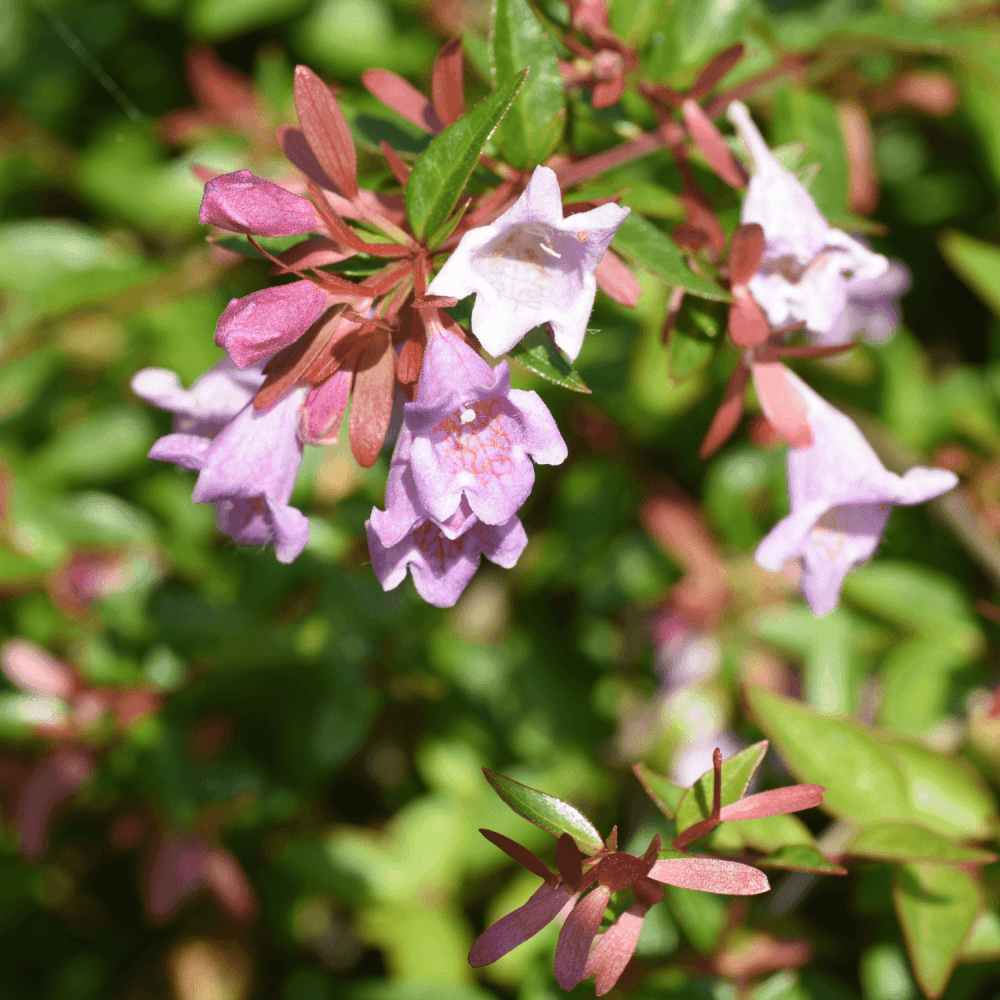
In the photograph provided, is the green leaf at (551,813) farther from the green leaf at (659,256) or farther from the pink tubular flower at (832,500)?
the green leaf at (659,256)

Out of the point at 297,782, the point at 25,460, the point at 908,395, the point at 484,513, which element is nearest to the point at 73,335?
the point at 25,460

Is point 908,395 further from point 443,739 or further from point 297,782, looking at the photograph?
point 297,782

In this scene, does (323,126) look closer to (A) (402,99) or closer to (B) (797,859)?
(A) (402,99)

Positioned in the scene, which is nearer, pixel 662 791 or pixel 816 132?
pixel 662 791

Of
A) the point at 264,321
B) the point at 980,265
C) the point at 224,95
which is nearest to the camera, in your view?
the point at 264,321

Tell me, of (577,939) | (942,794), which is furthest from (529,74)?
(942,794)

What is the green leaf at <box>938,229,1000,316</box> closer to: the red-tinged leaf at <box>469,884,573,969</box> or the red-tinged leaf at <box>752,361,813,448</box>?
the red-tinged leaf at <box>752,361,813,448</box>
